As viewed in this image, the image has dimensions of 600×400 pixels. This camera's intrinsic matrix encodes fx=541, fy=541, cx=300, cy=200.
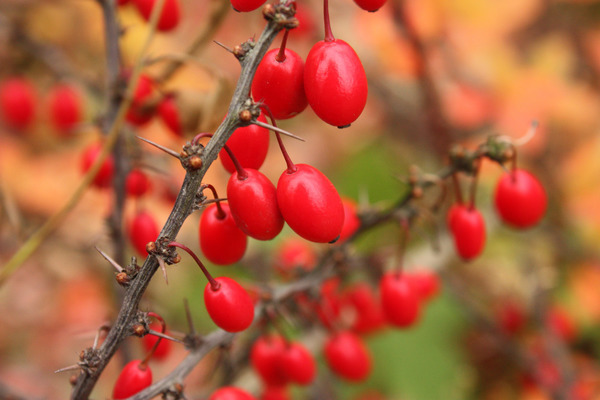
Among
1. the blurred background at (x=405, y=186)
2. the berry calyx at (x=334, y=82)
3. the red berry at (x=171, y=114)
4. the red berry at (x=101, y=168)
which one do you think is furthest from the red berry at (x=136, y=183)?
the berry calyx at (x=334, y=82)

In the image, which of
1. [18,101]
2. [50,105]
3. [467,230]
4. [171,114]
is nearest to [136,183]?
[171,114]

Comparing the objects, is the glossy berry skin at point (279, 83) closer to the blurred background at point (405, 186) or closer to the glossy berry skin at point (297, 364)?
the glossy berry skin at point (297, 364)

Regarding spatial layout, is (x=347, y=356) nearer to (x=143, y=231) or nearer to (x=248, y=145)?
(x=143, y=231)

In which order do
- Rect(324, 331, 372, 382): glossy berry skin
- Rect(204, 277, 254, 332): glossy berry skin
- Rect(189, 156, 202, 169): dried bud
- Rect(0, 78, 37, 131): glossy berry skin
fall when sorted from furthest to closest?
Rect(0, 78, 37, 131): glossy berry skin
Rect(324, 331, 372, 382): glossy berry skin
Rect(204, 277, 254, 332): glossy berry skin
Rect(189, 156, 202, 169): dried bud

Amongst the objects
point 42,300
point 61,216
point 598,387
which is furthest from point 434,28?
point 42,300

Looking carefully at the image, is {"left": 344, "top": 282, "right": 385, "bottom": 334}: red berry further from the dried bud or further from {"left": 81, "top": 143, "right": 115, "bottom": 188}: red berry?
the dried bud

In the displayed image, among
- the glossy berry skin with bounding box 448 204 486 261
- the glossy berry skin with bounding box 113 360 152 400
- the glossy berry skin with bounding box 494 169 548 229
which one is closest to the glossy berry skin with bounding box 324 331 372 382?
the glossy berry skin with bounding box 448 204 486 261

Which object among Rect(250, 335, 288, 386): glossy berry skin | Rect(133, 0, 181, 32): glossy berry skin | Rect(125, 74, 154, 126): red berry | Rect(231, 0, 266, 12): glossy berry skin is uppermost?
Rect(133, 0, 181, 32): glossy berry skin
